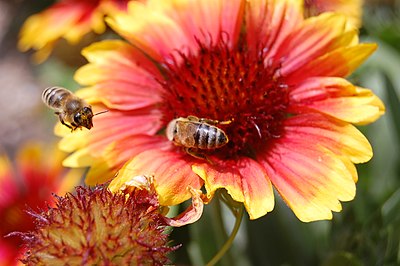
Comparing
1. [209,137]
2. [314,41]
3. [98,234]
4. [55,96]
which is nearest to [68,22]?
[55,96]

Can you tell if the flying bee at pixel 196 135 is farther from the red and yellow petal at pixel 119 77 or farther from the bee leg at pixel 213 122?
the red and yellow petal at pixel 119 77

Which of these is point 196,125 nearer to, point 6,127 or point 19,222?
point 19,222

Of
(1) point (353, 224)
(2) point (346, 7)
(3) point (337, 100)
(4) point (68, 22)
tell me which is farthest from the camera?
(2) point (346, 7)

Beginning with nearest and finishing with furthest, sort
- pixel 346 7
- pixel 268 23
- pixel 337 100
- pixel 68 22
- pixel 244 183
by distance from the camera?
1. pixel 244 183
2. pixel 337 100
3. pixel 268 23
4. pixel 68 22
5. pixel 346 7

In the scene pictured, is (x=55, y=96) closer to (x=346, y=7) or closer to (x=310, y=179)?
(x=310, y=179)

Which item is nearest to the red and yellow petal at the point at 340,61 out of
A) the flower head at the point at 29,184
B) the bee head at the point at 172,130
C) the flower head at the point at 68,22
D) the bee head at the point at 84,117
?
the bee head at the point at 172,130

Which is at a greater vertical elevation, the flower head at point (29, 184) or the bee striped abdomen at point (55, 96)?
the bee striped abdomen at point (55, 96)

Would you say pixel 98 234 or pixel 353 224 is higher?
pixel 98 234

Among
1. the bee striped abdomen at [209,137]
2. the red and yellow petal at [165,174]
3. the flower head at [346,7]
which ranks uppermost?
the bee striped abdomen at [209,137]
